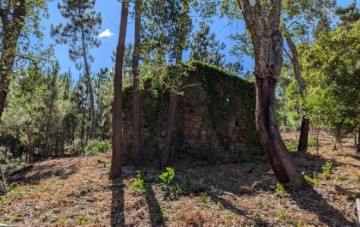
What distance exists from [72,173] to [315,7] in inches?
390

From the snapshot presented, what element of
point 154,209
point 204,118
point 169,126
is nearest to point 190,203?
point 154,209

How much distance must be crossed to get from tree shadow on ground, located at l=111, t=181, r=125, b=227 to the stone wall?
3054mm

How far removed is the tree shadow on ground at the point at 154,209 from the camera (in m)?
4.85

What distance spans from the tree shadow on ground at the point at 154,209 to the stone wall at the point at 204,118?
146 inches

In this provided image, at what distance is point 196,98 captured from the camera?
10320 millimetres

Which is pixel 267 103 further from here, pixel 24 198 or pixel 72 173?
pixel 72 173

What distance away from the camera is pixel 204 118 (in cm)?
1034

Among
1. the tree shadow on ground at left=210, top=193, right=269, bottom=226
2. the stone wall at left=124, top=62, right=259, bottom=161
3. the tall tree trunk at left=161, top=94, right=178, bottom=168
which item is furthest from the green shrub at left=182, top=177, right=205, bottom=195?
the stone wall at left=124, top=62, right=259, bottom=161

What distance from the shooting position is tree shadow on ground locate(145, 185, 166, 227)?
4.85 metres

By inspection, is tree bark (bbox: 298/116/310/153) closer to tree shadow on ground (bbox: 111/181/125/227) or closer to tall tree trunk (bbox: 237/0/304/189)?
tall tree trunk (bbox: 237/0/304/189)

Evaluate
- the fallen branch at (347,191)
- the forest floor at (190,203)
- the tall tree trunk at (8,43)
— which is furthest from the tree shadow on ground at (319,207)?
the tall tree trunk at (8,43)

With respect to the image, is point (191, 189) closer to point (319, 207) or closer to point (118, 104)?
point (319, 207)

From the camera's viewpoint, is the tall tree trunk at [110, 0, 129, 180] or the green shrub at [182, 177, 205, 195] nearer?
the green shrub at [182, 177, 205, 195]

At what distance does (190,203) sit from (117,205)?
1286mm
